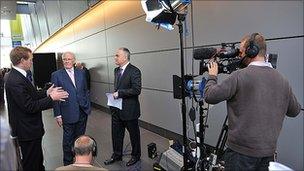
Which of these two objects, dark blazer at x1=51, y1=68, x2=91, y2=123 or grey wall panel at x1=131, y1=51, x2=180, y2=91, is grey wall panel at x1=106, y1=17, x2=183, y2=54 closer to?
grey wall panel at x1=131, y1=51, x2=180, y2=91

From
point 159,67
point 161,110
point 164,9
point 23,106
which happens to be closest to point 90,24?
point 159,67

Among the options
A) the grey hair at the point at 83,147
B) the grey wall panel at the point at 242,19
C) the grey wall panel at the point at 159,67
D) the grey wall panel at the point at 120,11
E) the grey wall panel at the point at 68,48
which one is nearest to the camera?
the grey hair at the point at 83,147

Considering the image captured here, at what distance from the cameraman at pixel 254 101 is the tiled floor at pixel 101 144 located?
5.74ft

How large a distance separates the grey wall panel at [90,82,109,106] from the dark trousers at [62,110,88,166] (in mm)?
3543

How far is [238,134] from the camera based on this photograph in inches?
66.4

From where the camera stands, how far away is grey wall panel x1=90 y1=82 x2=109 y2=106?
22.5 feet

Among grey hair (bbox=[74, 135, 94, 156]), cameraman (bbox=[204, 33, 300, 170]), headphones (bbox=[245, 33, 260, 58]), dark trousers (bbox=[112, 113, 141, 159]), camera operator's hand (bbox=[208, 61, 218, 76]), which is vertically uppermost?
headphones (bbox=[245, 33, 260, 58])

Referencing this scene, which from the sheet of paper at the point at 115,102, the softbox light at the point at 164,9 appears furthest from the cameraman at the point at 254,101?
the sheet of paper at the point at 115,102

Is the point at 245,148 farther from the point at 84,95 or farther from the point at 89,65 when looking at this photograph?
the point at 89,65

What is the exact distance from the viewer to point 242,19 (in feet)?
9.30

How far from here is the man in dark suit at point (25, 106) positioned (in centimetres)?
241

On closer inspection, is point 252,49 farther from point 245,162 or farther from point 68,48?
point 68,48

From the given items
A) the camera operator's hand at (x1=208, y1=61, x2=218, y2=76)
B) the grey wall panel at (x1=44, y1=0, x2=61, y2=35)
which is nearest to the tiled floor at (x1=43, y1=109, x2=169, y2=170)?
the camera operator's hand at (x1=208, y1=61, x2=218, y2=76)

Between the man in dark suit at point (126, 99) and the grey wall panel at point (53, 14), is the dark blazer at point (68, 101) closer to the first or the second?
the man in dark suit at point (126, 99)
